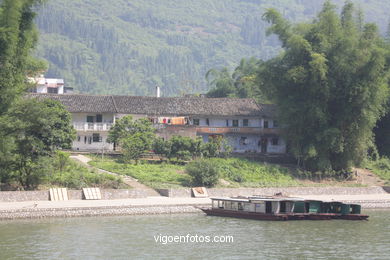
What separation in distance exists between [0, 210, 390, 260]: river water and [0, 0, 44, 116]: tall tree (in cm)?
804

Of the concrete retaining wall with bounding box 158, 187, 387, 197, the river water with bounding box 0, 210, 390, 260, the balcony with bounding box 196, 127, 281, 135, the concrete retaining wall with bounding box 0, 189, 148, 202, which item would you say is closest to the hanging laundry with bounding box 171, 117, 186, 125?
the balcony with bounding box 196, 127, 281, 135

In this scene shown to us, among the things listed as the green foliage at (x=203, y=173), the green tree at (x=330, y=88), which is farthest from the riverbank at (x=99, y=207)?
the green tree at (x=330, y=88)

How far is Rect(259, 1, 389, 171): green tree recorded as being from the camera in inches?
2410

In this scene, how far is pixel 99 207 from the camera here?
4291 centimetres

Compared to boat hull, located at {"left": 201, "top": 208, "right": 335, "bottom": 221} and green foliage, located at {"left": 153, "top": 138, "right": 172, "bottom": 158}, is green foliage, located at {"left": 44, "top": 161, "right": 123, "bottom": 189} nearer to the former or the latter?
boat hull, located at {"left": 201, "top": 208, "right": 335, "bottom": 221}

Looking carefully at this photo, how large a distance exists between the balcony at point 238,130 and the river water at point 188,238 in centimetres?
2570

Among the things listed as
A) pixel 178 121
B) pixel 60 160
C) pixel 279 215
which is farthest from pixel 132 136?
pixel 279 215

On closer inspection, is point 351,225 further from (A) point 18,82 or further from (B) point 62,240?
(A) point 18,82

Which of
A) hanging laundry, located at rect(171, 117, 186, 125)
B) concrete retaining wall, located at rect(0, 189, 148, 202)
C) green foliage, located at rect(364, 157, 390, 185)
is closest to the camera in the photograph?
concrete retaining wall, located at rect(0, 189, 148, 202)

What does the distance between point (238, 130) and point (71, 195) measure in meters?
27.8

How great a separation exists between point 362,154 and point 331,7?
13.6 m

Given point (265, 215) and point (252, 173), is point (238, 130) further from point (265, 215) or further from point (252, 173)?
point (265, 215)

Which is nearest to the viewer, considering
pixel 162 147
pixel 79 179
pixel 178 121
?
pixel 79 179

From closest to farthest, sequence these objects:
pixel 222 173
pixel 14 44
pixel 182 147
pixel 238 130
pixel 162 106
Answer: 1. pixel 14 44
2. pixel 222 173
3. pixel 182 147
4. pixel 238 130
5. pixel 162 106
